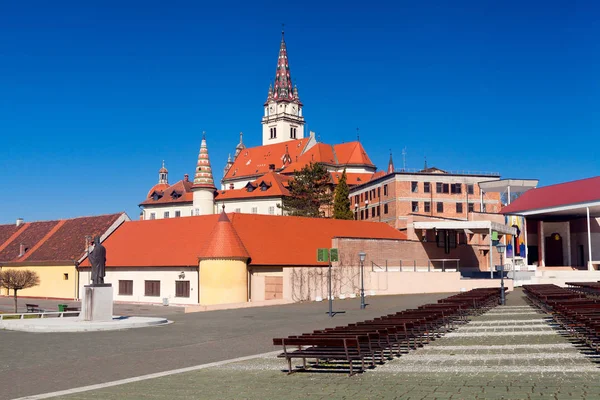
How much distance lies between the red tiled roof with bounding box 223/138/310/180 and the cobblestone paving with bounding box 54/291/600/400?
102916 millimetres

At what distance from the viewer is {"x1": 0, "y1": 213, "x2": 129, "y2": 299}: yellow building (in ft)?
173

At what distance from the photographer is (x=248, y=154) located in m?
127

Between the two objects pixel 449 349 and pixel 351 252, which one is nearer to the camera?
pixel 449 349

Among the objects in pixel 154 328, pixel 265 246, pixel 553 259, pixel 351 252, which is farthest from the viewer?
pixel 553 259

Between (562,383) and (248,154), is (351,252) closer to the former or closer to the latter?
(562,383)

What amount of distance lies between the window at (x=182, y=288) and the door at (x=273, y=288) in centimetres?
518

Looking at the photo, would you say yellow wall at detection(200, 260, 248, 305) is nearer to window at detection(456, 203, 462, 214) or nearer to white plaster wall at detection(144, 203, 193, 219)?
window at detection(456, 203, 462, 214)

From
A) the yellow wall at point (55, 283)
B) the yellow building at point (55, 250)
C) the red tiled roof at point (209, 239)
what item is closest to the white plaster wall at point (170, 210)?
the yellow building at point (55, 250)

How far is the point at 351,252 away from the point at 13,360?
3391cm

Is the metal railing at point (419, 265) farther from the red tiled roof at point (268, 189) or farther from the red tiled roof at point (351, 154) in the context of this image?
the red tiled roof at point (351, 154)

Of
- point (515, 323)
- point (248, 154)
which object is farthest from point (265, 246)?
point (248, 154)

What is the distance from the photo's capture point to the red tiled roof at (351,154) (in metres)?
111

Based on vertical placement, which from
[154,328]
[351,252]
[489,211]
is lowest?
[154,328]

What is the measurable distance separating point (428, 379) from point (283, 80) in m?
145
